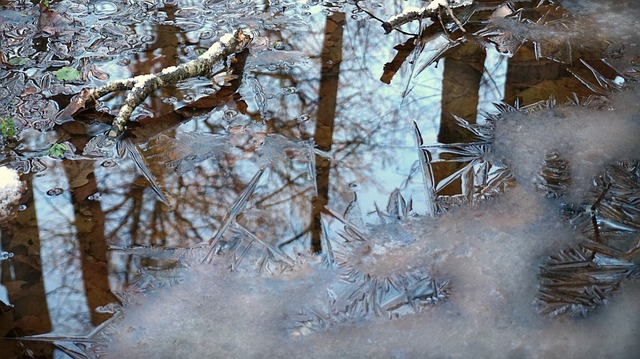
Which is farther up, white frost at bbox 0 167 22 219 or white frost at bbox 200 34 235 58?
white frost at bbox 200 34 235 58

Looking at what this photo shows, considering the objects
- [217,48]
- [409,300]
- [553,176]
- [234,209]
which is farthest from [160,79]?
[553,176]

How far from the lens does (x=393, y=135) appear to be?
14.3ft

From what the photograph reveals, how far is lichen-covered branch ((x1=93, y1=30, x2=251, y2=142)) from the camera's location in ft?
14.4

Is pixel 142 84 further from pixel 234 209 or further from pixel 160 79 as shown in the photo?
pixel 234 209

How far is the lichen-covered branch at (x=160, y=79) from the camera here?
14.4ft

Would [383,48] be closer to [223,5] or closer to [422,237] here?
[223,5]

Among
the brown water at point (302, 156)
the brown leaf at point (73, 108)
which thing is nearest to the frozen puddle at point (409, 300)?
the brown water at point (302, 156)

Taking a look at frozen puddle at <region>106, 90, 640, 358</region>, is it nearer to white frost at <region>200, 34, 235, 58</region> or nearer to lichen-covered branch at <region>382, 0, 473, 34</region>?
white frost at <region>200, 34, 235, 58</region>

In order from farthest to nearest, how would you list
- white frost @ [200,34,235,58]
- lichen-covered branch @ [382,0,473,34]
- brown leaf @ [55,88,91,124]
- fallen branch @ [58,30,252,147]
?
lichen-covered branch @ [382,0,473,34], white frost @ [200,34,235,58], brown leaf @ [55,88,91,124], fallen branch @ [58,30,252,147]

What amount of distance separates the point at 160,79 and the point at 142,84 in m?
0.16

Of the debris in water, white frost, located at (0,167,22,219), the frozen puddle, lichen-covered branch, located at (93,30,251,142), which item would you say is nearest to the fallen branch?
lichen-covered branch, located at (93,30,251,142)

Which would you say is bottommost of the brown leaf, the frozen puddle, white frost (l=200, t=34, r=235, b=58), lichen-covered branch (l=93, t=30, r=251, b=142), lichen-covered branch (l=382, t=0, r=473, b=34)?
the frozen puddle

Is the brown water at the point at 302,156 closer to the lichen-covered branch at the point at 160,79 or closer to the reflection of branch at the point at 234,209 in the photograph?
the reflection of branch at the point at 234,209

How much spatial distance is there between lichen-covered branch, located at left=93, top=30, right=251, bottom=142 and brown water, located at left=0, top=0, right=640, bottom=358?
113mm
